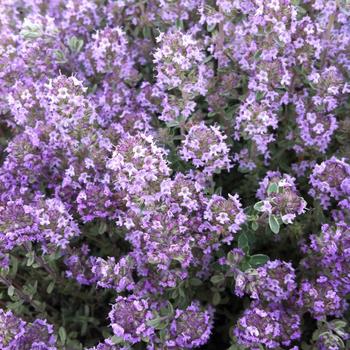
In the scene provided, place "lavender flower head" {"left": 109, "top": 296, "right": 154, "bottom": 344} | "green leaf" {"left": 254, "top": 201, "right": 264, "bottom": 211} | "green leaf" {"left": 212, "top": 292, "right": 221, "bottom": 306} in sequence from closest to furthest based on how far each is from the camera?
"lavender flower head" {"left": 109, "top": 296, "right": 154, "bottom": 344}, "green leaf" {"left": 254, "top": 201, "right": 264, "bottom": 211}, "green leaf" {"left": 212, "top": 292, "right": 221, "bottom": 306}

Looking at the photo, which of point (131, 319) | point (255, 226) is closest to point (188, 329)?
point (131, 319)

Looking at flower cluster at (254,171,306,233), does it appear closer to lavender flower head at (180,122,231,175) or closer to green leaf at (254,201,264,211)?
green leaf at (254,201,264,211)

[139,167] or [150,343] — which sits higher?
[139,167]

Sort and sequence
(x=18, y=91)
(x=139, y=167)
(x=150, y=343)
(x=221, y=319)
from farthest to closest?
(x=221, y=319), (x=18, y=91), (x=150, y=343), (x=139, y=167)

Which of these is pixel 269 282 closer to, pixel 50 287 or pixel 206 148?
pixel 206 148

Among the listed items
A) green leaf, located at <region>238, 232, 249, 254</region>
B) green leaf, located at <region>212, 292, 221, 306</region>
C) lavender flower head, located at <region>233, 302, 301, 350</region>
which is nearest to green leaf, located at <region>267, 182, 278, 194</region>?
green leaf, located at <region>238, 232, 249, 254</region>

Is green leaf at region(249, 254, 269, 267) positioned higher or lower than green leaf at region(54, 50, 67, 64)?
lower

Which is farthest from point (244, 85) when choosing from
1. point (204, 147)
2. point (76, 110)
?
point (76, 110)

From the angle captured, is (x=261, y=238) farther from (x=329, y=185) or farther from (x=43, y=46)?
(x=43, y=46)
